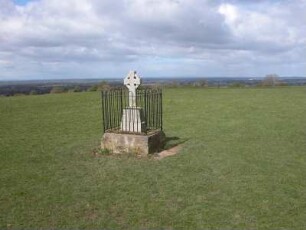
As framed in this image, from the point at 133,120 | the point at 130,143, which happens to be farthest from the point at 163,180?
the point at 133,120

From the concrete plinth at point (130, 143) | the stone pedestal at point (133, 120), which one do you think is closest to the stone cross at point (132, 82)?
the stone pedestal at point (133, 120)

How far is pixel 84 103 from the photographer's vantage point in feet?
71.3

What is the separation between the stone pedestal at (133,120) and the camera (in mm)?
9953

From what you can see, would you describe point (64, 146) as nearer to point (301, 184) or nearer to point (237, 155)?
point (237, 155)

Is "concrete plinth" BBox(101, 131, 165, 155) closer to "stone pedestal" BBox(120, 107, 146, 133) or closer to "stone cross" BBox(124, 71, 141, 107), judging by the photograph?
"stone pedestal" BBox(120, 107, 146, 133)

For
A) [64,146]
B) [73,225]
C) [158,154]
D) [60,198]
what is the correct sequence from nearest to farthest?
[73,225], [60,198], [158,154], [64,146]

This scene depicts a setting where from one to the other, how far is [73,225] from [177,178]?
8.51 feet

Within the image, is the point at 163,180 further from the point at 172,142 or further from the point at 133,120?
the point at 172,142

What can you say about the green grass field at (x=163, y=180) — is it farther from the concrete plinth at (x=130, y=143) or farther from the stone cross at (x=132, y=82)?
the stone cross at (x=132, y=82)

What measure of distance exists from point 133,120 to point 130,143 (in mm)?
657

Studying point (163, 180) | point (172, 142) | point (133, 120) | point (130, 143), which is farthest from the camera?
point (172, 142)

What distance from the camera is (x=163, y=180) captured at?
7387 mm

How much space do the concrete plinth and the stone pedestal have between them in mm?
382

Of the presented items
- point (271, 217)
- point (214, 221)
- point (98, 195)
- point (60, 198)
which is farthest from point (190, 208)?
point (60, 198)
